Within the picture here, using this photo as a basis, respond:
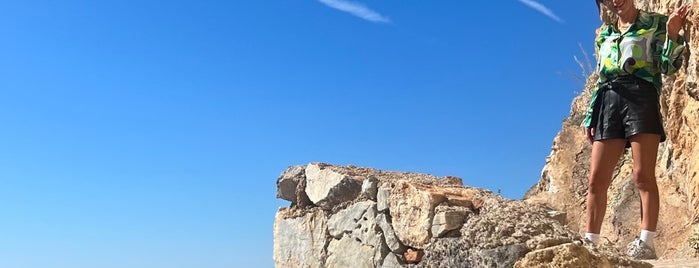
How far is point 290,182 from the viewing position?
6996mm

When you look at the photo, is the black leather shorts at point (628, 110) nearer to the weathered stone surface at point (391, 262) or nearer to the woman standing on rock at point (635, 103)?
the woman standing on rock at point (635, 103)

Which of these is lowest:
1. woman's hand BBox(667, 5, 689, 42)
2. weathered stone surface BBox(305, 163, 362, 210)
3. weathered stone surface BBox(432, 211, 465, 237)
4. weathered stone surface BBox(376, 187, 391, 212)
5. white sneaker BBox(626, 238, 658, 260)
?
white sneaker BBox(626, 238, 658, 260)

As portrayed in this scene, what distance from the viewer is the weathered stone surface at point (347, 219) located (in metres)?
5.96

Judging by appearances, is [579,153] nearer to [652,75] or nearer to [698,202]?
[698,202]

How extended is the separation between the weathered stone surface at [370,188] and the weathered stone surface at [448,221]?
1.02 metres

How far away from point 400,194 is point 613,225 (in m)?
3.71

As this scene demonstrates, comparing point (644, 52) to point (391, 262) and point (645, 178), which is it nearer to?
point (645, 178)

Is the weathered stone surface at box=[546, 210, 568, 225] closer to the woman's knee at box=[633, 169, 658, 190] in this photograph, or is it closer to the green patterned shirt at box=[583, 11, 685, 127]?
the woman's knee at box=[633, 169, 658, 190]

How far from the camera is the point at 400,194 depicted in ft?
18.0

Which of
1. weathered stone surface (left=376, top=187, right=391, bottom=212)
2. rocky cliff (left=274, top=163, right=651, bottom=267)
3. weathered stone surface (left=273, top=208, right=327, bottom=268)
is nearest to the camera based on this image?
rocky cliff (left=274, top=163, right=651, bottom=267)

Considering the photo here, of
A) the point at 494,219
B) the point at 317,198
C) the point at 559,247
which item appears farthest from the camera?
the point at 317,198

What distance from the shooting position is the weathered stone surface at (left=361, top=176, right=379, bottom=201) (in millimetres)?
5945

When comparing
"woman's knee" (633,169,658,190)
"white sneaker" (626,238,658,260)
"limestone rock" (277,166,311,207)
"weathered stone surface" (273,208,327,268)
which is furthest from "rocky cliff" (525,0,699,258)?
"limestone rock" (277,166,311,207)

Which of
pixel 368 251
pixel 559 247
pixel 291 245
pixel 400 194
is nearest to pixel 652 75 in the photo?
pixel 559 247
